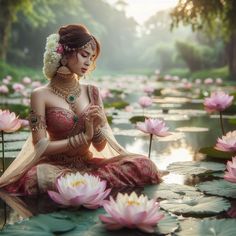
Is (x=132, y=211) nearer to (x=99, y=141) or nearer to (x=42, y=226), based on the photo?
(x=42, y=226)

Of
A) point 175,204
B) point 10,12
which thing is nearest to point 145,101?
point 175,204

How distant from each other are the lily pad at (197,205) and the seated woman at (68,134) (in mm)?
452

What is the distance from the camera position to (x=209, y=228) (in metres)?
1.55

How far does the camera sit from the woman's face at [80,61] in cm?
247

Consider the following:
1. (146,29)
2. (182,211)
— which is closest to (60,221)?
(182,211)

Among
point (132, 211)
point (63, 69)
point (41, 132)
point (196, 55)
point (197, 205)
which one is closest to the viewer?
point (132, 211)

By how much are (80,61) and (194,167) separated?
101 centimetres

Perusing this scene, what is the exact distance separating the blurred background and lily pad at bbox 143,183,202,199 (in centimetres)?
421

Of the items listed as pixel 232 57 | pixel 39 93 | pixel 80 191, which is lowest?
pixel 80 191

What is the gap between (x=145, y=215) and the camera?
4.65ft

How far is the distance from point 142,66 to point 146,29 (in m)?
23.9

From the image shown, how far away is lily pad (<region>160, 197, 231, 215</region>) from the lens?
5.99 feet

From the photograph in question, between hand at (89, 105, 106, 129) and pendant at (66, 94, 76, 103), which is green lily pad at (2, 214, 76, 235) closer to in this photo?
hand at (89, 105, 106, 129)

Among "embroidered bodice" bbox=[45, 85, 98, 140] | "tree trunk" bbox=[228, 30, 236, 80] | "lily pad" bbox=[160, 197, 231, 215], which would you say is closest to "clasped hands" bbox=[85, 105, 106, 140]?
"embroidered bodice" bbox=[45, 85, 98, 140]
